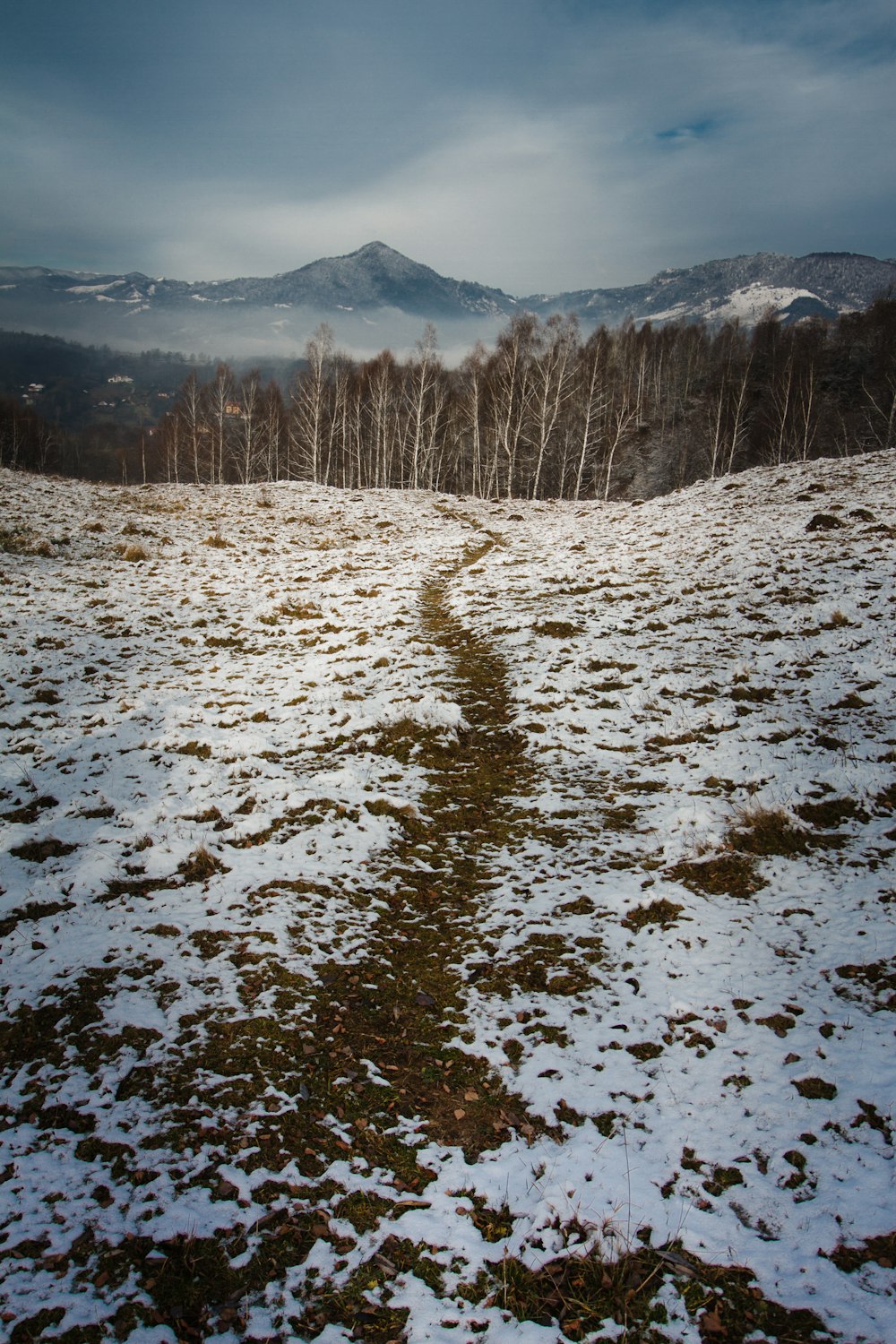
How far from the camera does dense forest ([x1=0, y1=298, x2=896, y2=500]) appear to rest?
49031mm

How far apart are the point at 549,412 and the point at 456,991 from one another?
163 feet

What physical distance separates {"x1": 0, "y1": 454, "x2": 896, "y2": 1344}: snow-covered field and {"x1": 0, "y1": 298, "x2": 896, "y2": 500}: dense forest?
124 ft

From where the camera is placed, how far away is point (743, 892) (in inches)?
239

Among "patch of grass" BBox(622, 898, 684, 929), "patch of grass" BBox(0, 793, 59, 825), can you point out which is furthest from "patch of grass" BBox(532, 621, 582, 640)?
"patch of grass" BBox(0, 793, 59, 825)

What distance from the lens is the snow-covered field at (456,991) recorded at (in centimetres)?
319

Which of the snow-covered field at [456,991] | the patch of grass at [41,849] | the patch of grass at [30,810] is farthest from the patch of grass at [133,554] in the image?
the patch of grass at [41,849]

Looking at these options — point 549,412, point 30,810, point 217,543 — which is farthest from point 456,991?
point 549,412

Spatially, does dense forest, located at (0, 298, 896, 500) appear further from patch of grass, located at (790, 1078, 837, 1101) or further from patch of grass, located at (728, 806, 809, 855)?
patch of grass, located at (790, 1078, 837, 1101)

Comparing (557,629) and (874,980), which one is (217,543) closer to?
(557,629)

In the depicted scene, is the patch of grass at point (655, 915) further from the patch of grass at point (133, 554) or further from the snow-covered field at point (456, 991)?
the patch of grass at point (133, 554)

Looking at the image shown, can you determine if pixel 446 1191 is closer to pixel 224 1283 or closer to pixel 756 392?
pixel 224 1283

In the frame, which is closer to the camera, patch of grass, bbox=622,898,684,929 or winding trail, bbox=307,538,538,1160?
winding trail, bbox=307,538,538,1160

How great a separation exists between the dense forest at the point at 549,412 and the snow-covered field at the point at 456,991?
124 ft

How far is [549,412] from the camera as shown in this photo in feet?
158
